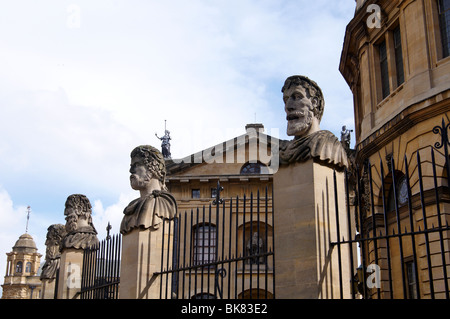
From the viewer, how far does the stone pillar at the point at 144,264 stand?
8625 millimetres

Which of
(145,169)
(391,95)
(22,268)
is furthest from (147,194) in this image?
(22,268)

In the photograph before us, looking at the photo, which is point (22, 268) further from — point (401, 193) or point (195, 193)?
point (401, 193)

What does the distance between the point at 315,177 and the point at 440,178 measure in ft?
40.2

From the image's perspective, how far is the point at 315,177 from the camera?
242 inches

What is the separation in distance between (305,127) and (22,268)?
3332 inches

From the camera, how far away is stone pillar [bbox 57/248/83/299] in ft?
39.9

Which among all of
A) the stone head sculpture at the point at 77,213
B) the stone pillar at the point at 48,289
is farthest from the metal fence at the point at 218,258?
the stone pillar at the point at 48,289

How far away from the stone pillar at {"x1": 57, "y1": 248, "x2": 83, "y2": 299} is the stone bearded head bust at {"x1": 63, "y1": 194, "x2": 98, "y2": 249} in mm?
174

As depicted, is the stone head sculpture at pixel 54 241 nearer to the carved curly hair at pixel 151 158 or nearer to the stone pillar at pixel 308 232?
the carved curly hair at pixel 151 158

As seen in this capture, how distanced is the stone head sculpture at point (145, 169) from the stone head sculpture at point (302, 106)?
308cm

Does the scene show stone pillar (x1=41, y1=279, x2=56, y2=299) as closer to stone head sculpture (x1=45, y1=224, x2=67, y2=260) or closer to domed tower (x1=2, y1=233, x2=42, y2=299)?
stone head sculpture (x1=45, y1=224, x2=67, y2=260)
